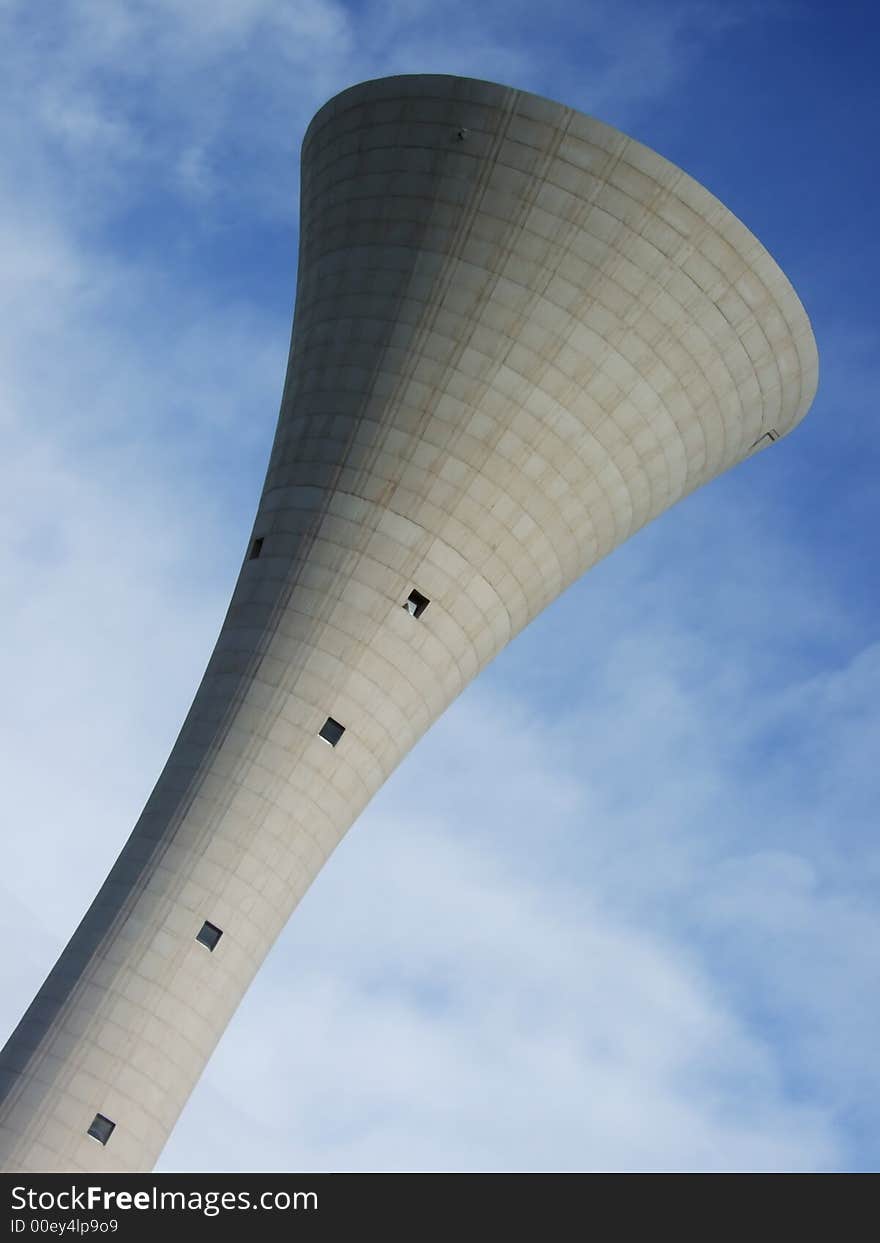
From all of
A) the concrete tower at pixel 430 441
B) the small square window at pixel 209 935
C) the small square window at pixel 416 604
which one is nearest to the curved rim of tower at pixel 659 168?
the concrete tower at pixel 430 441

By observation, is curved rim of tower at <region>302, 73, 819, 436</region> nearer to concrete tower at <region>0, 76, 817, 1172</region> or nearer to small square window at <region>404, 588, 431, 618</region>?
concrete tower at <region>0, 76, 817, 1172</region>

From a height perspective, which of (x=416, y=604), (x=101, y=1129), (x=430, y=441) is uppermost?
(x=430, y=441)

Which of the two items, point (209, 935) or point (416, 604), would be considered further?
point (416, 604)

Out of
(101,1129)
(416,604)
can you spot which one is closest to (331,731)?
(416,604)

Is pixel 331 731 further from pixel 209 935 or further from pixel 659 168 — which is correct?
pixel 659 168

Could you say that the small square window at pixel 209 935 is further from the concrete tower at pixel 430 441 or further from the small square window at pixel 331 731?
the small square window at pixel 331 731

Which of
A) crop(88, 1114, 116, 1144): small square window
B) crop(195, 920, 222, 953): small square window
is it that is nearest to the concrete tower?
crop(195, 920, 222, 953): small square window
